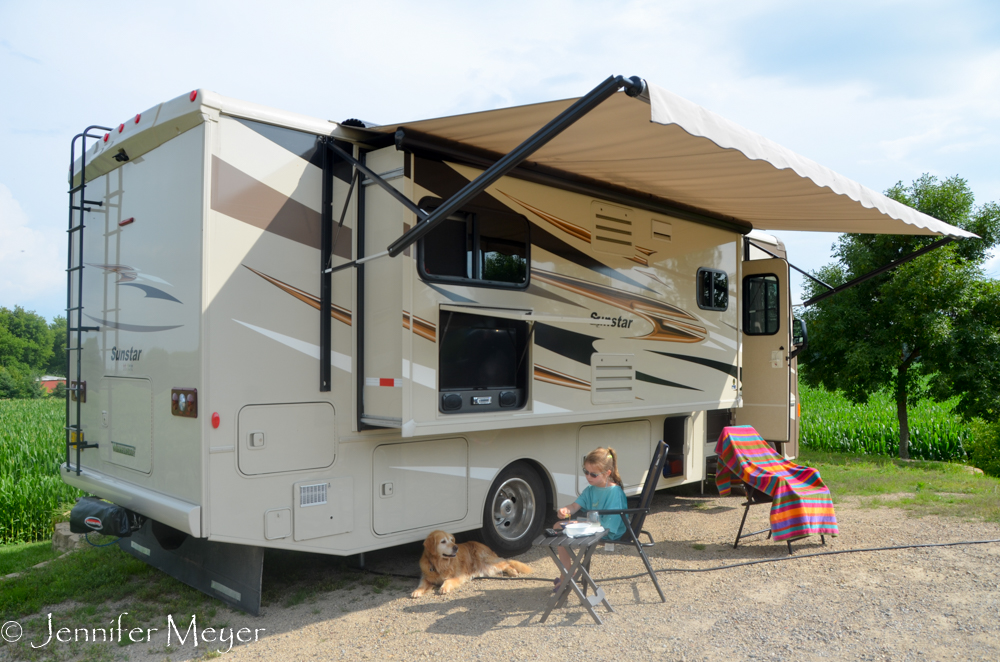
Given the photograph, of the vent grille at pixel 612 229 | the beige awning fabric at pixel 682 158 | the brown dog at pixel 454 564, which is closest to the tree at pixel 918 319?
the beige awning fabric at pixel 682 158

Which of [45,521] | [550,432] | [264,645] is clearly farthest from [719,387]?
[45,521]

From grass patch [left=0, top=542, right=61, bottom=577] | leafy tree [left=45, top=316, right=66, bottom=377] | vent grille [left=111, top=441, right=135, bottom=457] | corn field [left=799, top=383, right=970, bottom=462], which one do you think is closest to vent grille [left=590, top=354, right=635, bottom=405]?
vent grille [left=111, top=441, right=135, bottom=457]

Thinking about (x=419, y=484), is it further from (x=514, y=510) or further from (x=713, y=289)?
(x=713, y=289)

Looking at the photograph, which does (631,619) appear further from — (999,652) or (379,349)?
(379,349)

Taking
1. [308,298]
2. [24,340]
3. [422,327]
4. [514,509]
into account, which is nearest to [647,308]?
[514,509]

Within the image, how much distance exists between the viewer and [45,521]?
6.70 meters

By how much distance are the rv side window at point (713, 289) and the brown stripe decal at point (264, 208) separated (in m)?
3.58

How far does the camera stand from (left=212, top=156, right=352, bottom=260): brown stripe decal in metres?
3.78

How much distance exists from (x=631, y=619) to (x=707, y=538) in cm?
197

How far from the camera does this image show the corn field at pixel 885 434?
1150 cm

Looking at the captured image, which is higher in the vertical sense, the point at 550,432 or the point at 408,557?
the point at 550,432

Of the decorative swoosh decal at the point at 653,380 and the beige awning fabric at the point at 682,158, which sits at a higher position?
the beige awning fabric at the point at 682,158

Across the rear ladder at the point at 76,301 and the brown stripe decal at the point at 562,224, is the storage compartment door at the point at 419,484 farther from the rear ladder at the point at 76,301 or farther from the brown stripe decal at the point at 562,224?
the rear ladder at the point at 76,301

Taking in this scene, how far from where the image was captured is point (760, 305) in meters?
7.55
